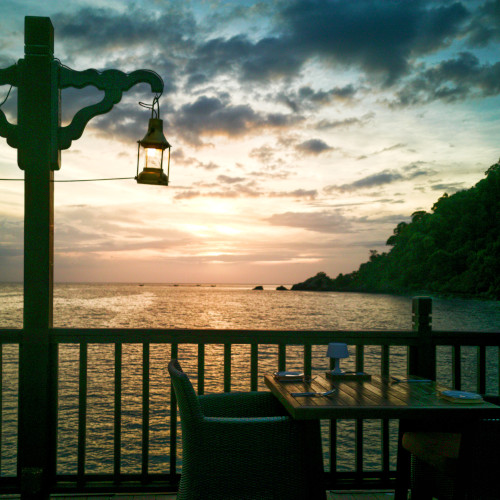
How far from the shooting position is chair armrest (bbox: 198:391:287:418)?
2389 millimetres

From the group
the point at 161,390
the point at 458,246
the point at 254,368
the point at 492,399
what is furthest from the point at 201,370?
the point at 458,246

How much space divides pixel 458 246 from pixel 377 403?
44.3 metres

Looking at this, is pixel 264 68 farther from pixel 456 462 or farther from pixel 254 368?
pixel 456 462

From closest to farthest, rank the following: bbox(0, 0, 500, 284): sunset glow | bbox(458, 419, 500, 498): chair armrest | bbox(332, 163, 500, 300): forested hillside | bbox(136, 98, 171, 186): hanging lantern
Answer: bbox(458, 419, 500, 498): chair armrest < bbox(136, 98, 171, 186): hanging lantern < bbox(0, 0, 500, 284): sunset glow < bbox(332, 163, 500, 300): forested hillside

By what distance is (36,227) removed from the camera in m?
2.77

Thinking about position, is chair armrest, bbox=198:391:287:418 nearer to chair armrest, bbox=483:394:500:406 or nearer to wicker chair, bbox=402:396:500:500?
wicker chair, bbox=402:396:500:500

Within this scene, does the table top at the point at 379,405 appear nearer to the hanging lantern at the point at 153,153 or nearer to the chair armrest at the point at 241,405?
the chair armrest at the point at 241,405

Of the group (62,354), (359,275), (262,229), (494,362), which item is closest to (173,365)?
(62,354)

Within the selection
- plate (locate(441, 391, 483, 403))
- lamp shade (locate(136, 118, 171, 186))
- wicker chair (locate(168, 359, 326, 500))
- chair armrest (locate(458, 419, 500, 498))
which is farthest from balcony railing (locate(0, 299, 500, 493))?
lamp shade (locate(136, 118, 171, 186))

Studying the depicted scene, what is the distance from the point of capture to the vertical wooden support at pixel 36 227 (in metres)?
2.76

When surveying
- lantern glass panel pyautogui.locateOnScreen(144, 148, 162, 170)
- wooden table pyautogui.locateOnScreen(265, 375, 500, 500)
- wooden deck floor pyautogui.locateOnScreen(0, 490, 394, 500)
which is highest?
lantern glass panel pyautogui.locateOnScreen(144, 148, 162, 170)

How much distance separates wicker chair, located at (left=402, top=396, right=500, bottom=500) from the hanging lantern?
2102 millimetres

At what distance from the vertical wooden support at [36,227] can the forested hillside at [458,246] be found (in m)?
39.0

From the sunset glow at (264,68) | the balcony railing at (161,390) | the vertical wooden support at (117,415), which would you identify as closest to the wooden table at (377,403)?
the balcony railing at (161,390)
